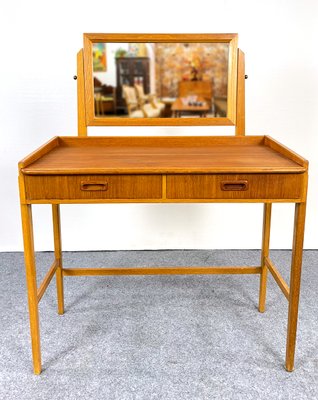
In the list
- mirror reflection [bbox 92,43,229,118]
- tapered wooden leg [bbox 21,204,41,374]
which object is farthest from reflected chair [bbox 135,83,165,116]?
tapered wooden leg [bbox 21,204,41,374]

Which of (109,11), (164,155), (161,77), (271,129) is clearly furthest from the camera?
(271,129)

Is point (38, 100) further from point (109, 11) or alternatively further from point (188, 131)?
point (188, 131)

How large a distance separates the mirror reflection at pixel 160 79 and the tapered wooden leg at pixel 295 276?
725mm

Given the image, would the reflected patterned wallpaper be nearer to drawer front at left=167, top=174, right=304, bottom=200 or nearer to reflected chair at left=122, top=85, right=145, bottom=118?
reflected chair at left=122, top=85, right=145, bottom=118

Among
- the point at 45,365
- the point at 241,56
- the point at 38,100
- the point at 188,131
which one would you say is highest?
the point at 241,56

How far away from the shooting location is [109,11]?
313cm

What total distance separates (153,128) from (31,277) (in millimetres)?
1490

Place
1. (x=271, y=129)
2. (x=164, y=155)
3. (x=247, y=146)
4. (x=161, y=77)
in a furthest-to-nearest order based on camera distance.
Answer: (x=271, y=129), (x=161, y=77), (x=247, y=146), (x=164, y=155)

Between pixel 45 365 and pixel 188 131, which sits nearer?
pixel 45 365

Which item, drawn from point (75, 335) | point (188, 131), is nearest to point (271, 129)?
point (188, 131)

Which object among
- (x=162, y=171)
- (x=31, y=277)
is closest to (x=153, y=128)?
(x=162, y=171)

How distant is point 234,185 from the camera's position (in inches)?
76.6

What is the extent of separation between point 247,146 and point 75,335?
1.20m

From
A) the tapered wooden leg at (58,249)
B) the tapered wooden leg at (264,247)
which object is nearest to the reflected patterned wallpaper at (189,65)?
the tapered wooden leg at (264,247)
